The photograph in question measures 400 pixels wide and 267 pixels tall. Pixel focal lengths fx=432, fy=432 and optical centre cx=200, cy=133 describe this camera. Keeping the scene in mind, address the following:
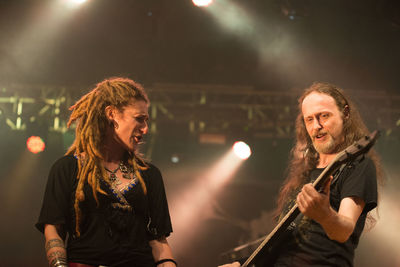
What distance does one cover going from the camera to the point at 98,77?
312 inches

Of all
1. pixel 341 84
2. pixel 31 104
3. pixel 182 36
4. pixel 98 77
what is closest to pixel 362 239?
pixel 341 84

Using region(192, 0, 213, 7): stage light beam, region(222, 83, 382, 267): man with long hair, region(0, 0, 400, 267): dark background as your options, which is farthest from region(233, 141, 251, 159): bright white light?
region(222, 83, 382, 267): man with long hair

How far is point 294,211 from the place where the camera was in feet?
7.87

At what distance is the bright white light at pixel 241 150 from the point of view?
8.27 metres

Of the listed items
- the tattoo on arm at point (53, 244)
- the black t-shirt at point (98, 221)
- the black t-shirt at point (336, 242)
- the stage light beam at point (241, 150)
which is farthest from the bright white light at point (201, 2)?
the tattoo on arm at point (53, 244)

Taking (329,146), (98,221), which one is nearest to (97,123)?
(98,221)

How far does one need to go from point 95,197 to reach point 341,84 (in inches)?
252

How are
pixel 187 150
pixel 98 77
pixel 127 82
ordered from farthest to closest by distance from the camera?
pixel 187 150
pixel 98 77
pixel 127 82

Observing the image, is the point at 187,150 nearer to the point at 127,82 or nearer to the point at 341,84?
the point at 341,84

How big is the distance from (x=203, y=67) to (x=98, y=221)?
6271 mm

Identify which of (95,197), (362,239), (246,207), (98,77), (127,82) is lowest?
(362,239)

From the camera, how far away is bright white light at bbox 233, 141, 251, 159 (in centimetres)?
827

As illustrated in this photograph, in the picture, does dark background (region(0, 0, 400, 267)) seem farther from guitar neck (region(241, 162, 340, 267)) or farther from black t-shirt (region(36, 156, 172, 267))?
guitar neck (region(241, 162, 340, 267))

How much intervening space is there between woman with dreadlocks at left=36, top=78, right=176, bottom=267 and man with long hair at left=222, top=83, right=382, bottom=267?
676 millimetres
